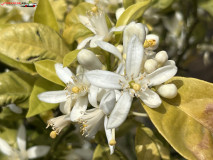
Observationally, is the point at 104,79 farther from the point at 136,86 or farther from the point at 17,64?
the point at 17,64

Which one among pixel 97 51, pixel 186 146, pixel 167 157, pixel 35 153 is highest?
pixel 97 51

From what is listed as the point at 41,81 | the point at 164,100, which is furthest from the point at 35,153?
the point at 164,100

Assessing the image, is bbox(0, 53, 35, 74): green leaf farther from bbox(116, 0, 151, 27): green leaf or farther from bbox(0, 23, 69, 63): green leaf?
bbox(116, 0, 151, 27): green leaf

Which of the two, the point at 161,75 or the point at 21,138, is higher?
the point at 161,75

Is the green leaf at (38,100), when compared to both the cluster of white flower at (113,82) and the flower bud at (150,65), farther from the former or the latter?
the flower bud at (150,65)

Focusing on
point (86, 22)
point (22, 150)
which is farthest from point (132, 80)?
point (22, 150)

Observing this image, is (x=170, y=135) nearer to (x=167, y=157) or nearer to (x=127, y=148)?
(x=167, y=157)

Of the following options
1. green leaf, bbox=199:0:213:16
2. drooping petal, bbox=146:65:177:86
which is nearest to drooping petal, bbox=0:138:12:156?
drooping petal, bbox=146:65:177:86
